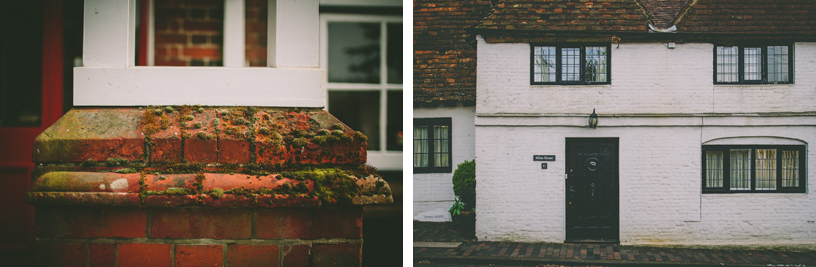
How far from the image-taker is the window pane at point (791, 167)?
2734 mm

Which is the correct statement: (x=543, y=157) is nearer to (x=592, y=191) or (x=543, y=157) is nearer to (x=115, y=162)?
(x=592, y=191)

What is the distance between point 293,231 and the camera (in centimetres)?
172

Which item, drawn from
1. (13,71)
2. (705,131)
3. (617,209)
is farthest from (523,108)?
(13,71)

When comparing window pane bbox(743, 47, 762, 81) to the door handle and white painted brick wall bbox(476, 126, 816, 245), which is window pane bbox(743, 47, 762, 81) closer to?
white painted brick wall bbox(476, 126, 816, 245)

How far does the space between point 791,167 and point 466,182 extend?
2.13m

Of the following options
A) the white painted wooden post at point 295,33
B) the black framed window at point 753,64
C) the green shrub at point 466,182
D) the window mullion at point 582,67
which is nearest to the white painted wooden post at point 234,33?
the white painted wooden post at point 295,33

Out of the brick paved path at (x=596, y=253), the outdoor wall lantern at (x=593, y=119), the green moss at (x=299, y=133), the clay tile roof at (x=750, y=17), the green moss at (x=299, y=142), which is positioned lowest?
the brick paved path at (x=596, y=253)

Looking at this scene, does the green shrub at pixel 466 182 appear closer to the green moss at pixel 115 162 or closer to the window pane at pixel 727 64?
the window pane at pixel 727 64

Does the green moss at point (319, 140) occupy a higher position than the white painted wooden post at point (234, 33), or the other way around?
the white painted wooden post at point (234, 33)

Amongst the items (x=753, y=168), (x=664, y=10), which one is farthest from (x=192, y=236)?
(x=753, y=168)

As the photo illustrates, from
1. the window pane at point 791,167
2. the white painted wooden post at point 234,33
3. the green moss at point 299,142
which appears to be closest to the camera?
the green moss at point 299,142

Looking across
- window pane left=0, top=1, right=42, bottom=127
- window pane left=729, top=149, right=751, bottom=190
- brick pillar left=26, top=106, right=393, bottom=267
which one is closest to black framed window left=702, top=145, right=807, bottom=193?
window pane left=729, top=149, right=751, bottom=190

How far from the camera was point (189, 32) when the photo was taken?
6.76 ft

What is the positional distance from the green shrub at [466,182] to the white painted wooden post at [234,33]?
5.17 ft
